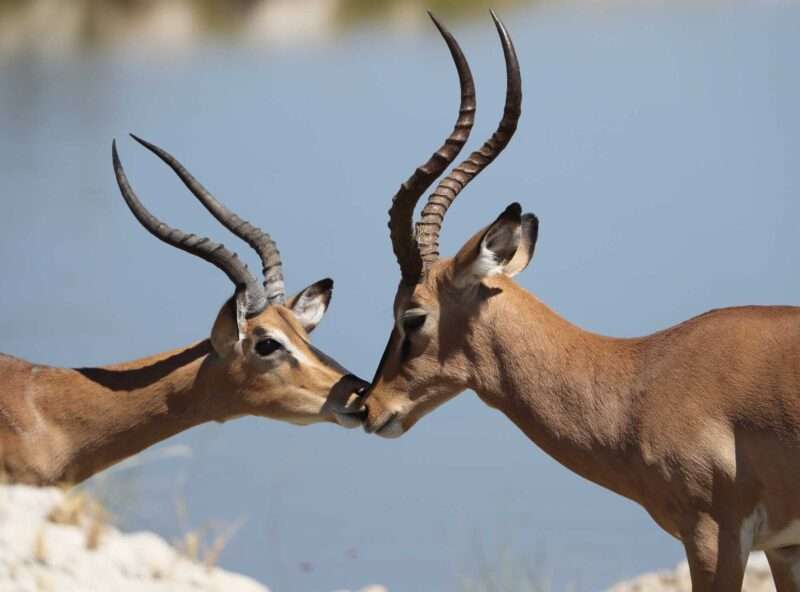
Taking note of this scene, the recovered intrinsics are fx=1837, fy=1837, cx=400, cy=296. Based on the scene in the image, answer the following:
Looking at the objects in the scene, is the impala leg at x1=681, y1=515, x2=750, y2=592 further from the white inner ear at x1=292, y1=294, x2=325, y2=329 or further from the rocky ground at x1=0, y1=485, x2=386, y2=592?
the white inner ear at x1=292, y1=294, x2=325, y2=329

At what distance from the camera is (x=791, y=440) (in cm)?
870

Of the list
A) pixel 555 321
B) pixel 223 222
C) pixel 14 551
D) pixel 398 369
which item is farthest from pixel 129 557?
pixel 223 222

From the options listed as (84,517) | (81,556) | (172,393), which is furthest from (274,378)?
(81,556)

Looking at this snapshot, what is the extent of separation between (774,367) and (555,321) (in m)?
1.35

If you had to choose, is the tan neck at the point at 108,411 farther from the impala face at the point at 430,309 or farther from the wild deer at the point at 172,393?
the impala face at the point at 430,309

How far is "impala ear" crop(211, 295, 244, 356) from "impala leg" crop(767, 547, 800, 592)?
3450 mm

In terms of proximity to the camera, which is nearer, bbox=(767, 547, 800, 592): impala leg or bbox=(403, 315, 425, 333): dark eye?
bbox=(767, 547, 800, 592): impala leg

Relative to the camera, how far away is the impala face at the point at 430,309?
966cm

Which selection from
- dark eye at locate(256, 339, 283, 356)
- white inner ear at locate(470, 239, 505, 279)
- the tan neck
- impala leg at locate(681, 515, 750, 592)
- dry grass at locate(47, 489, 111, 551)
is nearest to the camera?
dry grass at locate(47, 489, 111, 551)

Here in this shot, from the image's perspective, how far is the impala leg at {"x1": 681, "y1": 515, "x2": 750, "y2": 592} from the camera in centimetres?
Result: 867

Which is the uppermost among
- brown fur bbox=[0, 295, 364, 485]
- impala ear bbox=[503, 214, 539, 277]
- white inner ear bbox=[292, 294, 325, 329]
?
impala ear bbox=[503, 214, 539, 277]

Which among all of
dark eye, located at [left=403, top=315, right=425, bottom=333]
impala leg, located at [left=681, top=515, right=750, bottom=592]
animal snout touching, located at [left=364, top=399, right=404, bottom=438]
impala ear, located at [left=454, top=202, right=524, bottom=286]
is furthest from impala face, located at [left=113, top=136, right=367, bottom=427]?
impala leg, located at [left=681, top=515, right=750, bottom=592]

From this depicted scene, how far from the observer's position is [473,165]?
10141mm

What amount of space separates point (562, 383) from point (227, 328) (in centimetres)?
231
